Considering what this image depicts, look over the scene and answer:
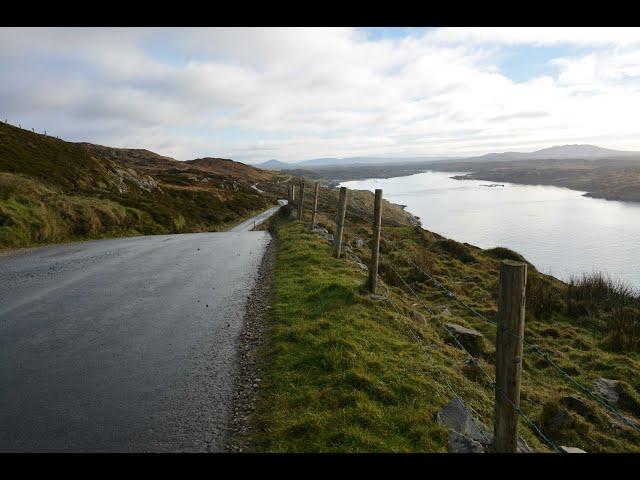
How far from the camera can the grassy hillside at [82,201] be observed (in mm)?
20953

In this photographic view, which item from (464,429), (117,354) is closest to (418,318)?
(464,429)

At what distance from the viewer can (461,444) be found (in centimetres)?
512

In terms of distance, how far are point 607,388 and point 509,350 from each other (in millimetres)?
A: 7732

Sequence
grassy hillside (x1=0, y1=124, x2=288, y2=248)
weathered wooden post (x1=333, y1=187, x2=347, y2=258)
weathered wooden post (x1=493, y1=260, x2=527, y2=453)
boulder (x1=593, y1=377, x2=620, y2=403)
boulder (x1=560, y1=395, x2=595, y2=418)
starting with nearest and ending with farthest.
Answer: weathered wooden post (x1=493, y1=260, x2=527, y2=453) < boulder (x1=560, y1=395, x2=595, y2=418) < boulder (x1=593, y1=377, x2=620, y2=403) < weathered wooden post (x1=333, y1=187, x2=347, y2=258) < grassy hillside (x1=0, y1=124, x2=288, y2=248)

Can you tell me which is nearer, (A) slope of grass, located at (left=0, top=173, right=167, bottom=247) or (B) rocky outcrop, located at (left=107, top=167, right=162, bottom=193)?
(A) slope of grass, located at (left=0, top=173, right=167, bottom=247)

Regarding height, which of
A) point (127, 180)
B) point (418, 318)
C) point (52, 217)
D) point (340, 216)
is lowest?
point (418, 318)

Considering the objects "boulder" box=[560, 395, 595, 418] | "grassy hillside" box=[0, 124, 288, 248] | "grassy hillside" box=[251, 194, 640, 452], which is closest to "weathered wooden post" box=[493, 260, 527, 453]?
"grassy hillside" box=[251, 194, 640, 452]

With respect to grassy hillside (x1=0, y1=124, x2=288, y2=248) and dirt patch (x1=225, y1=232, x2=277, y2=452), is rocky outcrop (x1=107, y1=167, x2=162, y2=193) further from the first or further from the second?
dirt patch (x1=225, y1=232, x2=277, y2=452)

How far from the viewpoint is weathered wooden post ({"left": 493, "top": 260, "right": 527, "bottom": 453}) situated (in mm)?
4230

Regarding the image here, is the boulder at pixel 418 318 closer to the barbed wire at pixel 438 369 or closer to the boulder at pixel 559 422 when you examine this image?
the barbed wire at pixel 438 369

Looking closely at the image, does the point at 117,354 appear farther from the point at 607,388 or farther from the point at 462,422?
the point at 607,388

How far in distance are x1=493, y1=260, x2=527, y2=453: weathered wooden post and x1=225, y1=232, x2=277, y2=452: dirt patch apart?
311 cm
